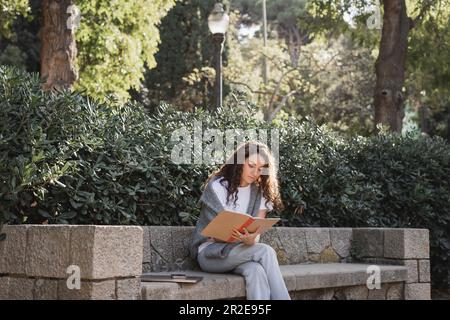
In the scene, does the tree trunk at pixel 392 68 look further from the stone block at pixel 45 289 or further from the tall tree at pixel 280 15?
the tall tree at pixel 280 15

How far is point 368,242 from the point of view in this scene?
773 cm

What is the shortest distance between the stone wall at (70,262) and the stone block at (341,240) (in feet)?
11.1

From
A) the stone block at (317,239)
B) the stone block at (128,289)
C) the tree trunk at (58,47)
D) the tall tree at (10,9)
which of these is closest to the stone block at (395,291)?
the stone block at (317,239)

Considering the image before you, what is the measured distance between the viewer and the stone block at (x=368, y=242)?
7672 millimetres

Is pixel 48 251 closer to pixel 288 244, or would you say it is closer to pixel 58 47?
pixel 288 244

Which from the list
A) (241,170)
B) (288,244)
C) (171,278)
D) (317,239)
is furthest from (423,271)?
(171,278)

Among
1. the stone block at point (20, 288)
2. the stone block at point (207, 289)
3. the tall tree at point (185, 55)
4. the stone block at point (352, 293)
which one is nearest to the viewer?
the stone block at point (20, 288)

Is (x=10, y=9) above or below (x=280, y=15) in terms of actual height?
below

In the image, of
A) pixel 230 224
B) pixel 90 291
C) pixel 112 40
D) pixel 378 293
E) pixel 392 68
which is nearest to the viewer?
pixel 90 291

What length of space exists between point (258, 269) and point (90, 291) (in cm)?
148

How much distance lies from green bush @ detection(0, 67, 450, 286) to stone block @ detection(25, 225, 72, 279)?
1.72 feet

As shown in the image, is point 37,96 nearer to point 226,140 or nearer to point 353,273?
point 226,140
